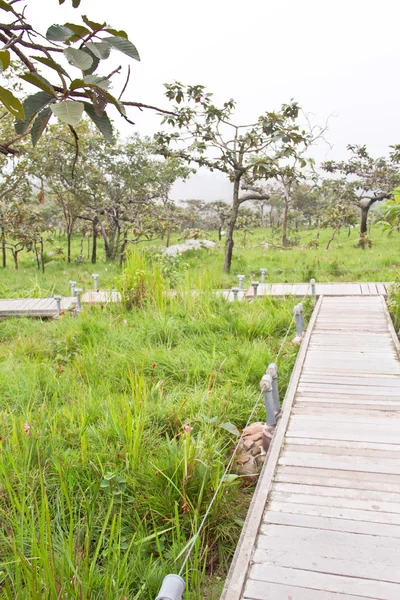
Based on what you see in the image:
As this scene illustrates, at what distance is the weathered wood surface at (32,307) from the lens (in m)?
7.31

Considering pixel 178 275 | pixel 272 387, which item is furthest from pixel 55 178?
pixel 272 387

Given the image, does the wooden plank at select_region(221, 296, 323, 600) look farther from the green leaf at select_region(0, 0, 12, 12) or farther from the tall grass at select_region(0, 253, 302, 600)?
the green leaf at select_region(0, 0, 12, 12)

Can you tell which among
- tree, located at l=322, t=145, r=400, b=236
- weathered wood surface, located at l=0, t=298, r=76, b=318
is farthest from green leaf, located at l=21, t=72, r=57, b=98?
tree, located at l=322, t=145, r=400, b=236

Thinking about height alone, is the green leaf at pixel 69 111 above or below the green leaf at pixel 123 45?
below

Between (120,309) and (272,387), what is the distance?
3582 mm

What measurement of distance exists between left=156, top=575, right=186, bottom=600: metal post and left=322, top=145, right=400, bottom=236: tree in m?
14.3

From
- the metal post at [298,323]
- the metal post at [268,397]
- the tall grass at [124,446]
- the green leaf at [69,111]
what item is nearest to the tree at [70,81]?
the green leaf at [69,111]

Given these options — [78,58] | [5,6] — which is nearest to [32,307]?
[5,6]

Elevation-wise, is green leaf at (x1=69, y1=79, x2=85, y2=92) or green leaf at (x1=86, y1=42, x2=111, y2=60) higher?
green leaf at (x1=86, y1=42, x2=111, y2=60)

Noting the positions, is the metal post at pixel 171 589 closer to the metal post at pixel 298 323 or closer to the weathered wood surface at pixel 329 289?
the metal post at pixel 298 323

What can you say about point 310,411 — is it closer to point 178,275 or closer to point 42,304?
point 178,275

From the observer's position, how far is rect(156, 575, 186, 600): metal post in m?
1.39

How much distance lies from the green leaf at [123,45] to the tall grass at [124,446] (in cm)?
141

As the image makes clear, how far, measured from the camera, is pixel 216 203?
859 inches
